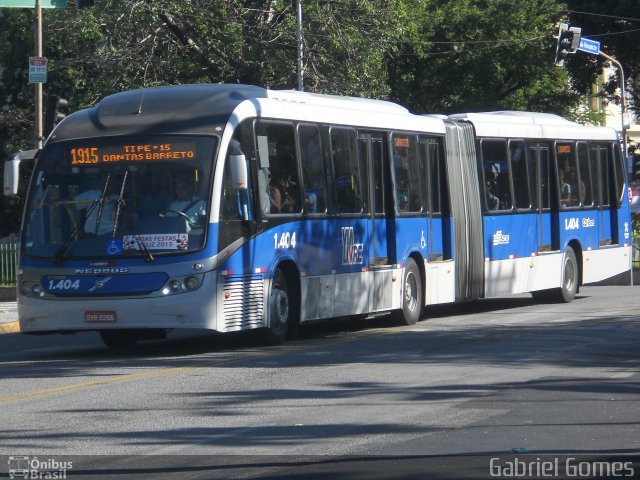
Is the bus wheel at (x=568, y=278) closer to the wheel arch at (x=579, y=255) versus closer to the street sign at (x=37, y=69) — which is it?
the wheel arch at (x=579, y=255)

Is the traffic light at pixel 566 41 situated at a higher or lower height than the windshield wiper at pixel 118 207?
higher

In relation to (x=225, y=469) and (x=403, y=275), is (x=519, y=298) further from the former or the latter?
(x=225, y=469)

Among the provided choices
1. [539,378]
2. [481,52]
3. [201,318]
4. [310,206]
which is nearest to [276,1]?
[481,52]

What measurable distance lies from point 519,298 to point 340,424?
1720cm

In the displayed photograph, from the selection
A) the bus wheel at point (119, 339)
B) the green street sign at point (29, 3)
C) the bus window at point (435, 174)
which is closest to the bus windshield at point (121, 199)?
the bus wheel at point (119, 339)

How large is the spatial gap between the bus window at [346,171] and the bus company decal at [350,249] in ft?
1.00

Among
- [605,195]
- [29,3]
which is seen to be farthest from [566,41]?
[29,3]

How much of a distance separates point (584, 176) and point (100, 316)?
12814mm

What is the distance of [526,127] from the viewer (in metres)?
22.7

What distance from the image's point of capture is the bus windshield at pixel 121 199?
1409 cm

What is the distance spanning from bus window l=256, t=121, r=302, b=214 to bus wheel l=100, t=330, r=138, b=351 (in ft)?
7.96

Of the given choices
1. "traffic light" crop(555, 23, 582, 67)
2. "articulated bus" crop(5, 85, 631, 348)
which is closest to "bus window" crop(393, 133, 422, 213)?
"articulated bus" crop(5, 85, 631, 348)

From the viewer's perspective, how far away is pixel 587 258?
960 inches

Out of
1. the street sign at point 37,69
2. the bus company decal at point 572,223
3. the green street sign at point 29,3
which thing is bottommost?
the bus company decal at point 572,223
